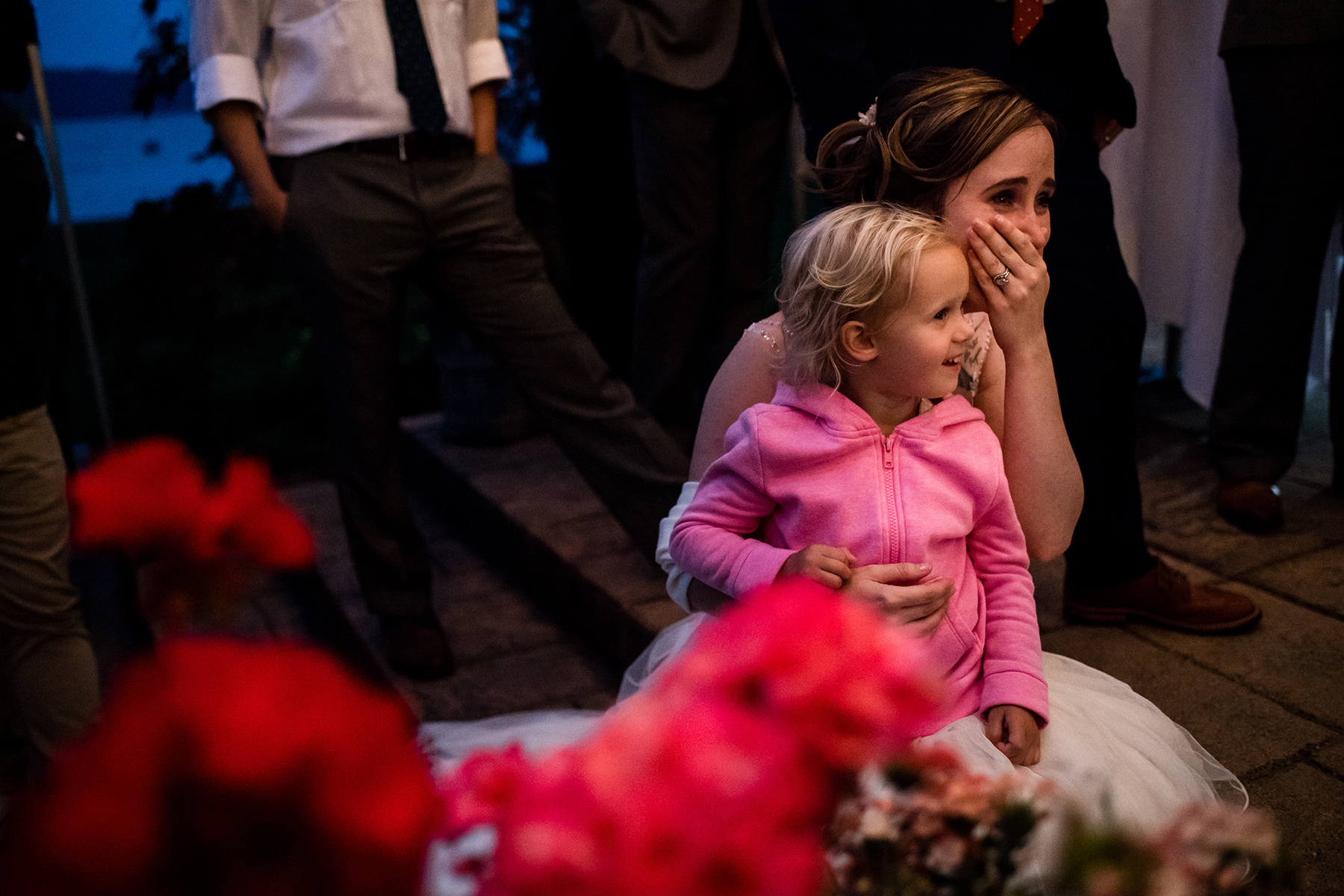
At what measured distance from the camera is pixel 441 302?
2.31 m

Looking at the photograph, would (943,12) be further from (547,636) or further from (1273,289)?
(547,636)

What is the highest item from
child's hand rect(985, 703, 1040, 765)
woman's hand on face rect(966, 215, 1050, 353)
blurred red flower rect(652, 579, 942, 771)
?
blurred red flower rect(652, 579, 942, 771)

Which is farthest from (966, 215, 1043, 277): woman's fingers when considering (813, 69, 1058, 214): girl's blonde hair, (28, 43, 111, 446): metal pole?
(28, 43, 111, 446): metal pole

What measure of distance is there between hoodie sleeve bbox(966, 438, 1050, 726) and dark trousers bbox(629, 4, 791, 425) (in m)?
1.48

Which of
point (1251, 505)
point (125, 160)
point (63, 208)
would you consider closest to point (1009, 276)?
point (1251, 505)

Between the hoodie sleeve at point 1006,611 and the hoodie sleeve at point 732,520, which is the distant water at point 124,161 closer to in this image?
the hoodie sleeve at point 732,520

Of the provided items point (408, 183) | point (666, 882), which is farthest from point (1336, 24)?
point (666, 882)

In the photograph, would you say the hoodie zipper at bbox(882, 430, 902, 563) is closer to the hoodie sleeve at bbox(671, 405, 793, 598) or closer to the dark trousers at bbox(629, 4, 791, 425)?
the hoodie sleeve at bbox(671, 405, 793, 598)

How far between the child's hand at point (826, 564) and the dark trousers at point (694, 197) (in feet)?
5.23

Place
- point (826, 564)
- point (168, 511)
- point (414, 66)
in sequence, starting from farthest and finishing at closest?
point (414, 66) < point (826, 564) < point (168, 511)

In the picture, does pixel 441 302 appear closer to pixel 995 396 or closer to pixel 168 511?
pixel 995 396

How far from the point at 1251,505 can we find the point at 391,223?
6.27 feet

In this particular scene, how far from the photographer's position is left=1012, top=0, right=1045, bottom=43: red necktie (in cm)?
169

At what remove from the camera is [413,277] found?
2.29 meters
